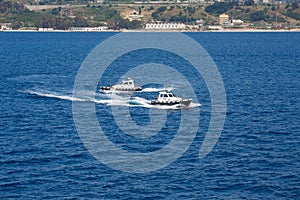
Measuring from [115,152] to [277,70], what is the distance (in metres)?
114

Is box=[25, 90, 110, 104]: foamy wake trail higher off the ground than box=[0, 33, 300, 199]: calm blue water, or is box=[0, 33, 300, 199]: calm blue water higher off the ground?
box=[0, 33, 300, 199]: calm blue water

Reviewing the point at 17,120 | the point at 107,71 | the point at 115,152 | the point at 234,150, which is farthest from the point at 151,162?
the point at 107,71

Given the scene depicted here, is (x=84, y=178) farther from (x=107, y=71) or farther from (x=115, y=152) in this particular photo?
(x=107, y=71)

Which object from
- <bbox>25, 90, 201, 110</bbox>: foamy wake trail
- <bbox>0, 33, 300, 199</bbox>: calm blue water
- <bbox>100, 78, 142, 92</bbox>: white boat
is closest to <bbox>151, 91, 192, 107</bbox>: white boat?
<bbox>25, 90, 201, 110</bbox>: foamy wake trail

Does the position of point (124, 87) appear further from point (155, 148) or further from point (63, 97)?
point (155, 148)

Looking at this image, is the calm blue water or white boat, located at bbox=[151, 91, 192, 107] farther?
white boat, located at bbox=[151, 91, 192, 107]

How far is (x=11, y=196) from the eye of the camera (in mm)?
64500

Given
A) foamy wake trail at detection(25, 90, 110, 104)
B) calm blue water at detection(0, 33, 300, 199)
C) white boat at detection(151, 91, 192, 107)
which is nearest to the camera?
calm blue water at detection(0, 33, 300, 199)

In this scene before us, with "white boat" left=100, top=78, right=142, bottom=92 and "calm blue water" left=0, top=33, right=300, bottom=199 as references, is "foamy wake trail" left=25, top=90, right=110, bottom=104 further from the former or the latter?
"white boat" left=100, top=78, right=142, bottom=92

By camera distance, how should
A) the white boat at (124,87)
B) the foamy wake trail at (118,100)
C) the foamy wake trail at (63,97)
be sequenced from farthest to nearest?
the white boat at (124,87), the foamy wake trail at (63,97), the foamy wake trail at (118,100)

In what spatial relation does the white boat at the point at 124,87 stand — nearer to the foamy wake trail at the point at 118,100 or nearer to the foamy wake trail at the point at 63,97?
the foamy wake trail at the point at 118,100

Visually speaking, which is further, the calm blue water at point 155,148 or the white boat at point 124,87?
the white boat at point 124,87

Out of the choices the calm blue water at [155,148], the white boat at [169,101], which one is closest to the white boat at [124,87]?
the calm blue water at [155,148]

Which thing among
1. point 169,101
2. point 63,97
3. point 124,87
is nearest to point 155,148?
point 169,101
